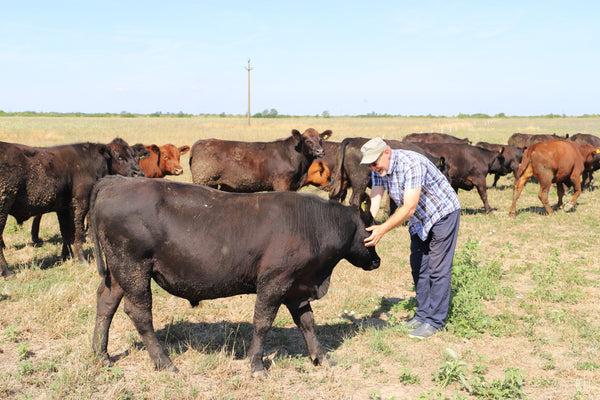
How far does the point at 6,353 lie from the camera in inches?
189

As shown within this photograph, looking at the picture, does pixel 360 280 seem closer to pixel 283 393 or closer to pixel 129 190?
pixel 283 393

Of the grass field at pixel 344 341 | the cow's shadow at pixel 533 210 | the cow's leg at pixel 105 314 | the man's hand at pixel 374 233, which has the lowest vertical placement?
the grass field at pixel 344 341

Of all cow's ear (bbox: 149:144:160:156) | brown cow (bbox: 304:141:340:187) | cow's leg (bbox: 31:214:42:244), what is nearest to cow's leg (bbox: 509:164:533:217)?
brown cow (bbox: 304:141:340:187)

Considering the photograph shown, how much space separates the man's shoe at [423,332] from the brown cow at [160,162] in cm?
899

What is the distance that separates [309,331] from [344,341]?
73cm

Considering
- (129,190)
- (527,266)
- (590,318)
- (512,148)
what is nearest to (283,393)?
(129,190)

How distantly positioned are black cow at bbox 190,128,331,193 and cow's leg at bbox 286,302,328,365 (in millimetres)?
6762

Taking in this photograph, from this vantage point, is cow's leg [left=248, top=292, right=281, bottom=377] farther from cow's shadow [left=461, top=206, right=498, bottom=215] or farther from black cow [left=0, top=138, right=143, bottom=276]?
cow's shadow [left=461, top=206, right=498, bottom=215]

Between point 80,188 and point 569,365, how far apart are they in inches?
304

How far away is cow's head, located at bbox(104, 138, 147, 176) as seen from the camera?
29.9ft

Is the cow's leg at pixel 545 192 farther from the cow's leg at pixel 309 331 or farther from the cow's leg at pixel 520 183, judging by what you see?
the cow's leg at pixel 309 331

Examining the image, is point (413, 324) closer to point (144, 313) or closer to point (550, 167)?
point (144, 313)

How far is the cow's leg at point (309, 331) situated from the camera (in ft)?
15.3

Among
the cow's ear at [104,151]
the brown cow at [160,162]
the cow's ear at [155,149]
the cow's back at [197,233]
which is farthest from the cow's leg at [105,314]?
the cow's ear at [155,149]
